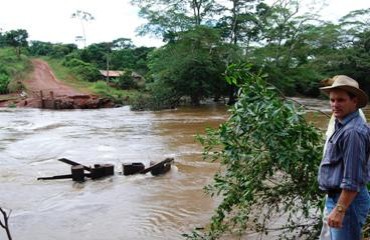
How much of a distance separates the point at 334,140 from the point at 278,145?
0.99 m

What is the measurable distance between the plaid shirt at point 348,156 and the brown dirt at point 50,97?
30648 millimetres

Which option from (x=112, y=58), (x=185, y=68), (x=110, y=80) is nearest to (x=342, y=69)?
(x=185, y=68)

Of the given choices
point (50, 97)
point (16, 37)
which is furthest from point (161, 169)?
point (16, 37)

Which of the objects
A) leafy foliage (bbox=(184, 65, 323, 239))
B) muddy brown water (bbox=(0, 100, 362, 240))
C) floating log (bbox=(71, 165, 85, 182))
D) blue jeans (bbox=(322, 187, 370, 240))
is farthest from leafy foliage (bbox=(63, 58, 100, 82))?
blue jeans (bbox=(322, 187, 370, 240))

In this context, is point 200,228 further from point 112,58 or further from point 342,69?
point 112,58

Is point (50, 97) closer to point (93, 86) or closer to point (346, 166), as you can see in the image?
point (93, 86)

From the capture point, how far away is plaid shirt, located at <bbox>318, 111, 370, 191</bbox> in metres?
2.58

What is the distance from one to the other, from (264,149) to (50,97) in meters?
31.4

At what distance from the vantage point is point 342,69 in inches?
1419

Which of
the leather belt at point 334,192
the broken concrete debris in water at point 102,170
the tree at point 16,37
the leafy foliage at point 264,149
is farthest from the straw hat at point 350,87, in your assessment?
Answer: the tree at point 16,37

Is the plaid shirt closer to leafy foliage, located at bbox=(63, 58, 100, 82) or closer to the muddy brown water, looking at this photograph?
the muddy brown water

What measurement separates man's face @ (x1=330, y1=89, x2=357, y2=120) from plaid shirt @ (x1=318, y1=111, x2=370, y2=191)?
32 mm

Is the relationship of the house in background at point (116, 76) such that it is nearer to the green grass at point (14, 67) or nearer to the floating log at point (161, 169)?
the green grass at point (14, 67)

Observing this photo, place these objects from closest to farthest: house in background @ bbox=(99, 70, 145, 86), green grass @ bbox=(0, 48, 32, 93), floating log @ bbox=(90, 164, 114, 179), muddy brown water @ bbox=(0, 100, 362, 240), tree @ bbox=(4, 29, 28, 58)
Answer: muddy brown water @ bbox=(0, 100, 362, 240), floating log @ bbox=(90, 164, 114, 179), green grass @ bbox=(0, 48, 32, 93), house in background @ bbox=(99, 70, 145, 86), tree @ bbox=(4, 29, 28, 58)
